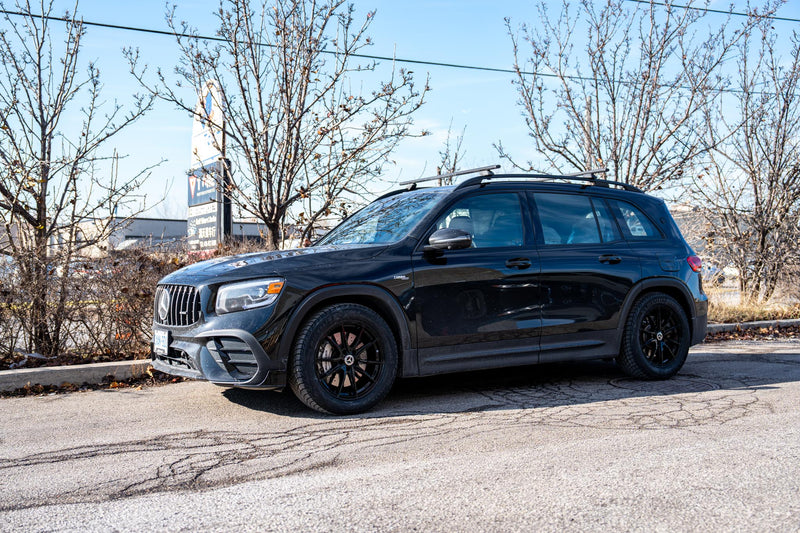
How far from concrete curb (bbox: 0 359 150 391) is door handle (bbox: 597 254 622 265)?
4.49 meters

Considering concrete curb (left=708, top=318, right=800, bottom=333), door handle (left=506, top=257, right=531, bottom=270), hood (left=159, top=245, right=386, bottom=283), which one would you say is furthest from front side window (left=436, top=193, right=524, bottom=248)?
concrete curb (left=708, top=318, right=800, bottom=333)

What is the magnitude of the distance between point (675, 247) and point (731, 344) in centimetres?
357

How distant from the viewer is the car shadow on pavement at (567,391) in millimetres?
5508

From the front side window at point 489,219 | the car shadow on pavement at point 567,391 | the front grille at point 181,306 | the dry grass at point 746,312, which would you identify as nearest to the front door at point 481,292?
the front side window at point 489,219

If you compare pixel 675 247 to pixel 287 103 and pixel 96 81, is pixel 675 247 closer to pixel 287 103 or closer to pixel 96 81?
pixel 287 103

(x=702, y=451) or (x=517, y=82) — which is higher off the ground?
(x=517, y=82)

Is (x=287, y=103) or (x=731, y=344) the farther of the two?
(x=731, y=344)

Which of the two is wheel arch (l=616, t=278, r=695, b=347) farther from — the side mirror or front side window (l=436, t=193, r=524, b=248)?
the side mirror

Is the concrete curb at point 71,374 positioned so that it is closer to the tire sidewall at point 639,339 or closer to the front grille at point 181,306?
the front grille at point 181,306

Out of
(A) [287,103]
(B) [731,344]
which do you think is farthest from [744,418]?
(A) [287,103]

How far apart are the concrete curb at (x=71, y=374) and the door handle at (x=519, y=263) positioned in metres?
3.70

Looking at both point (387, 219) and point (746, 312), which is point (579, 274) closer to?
point (387, 219)

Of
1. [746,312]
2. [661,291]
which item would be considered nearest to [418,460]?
[661,291]

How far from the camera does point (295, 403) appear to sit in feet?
18.6
